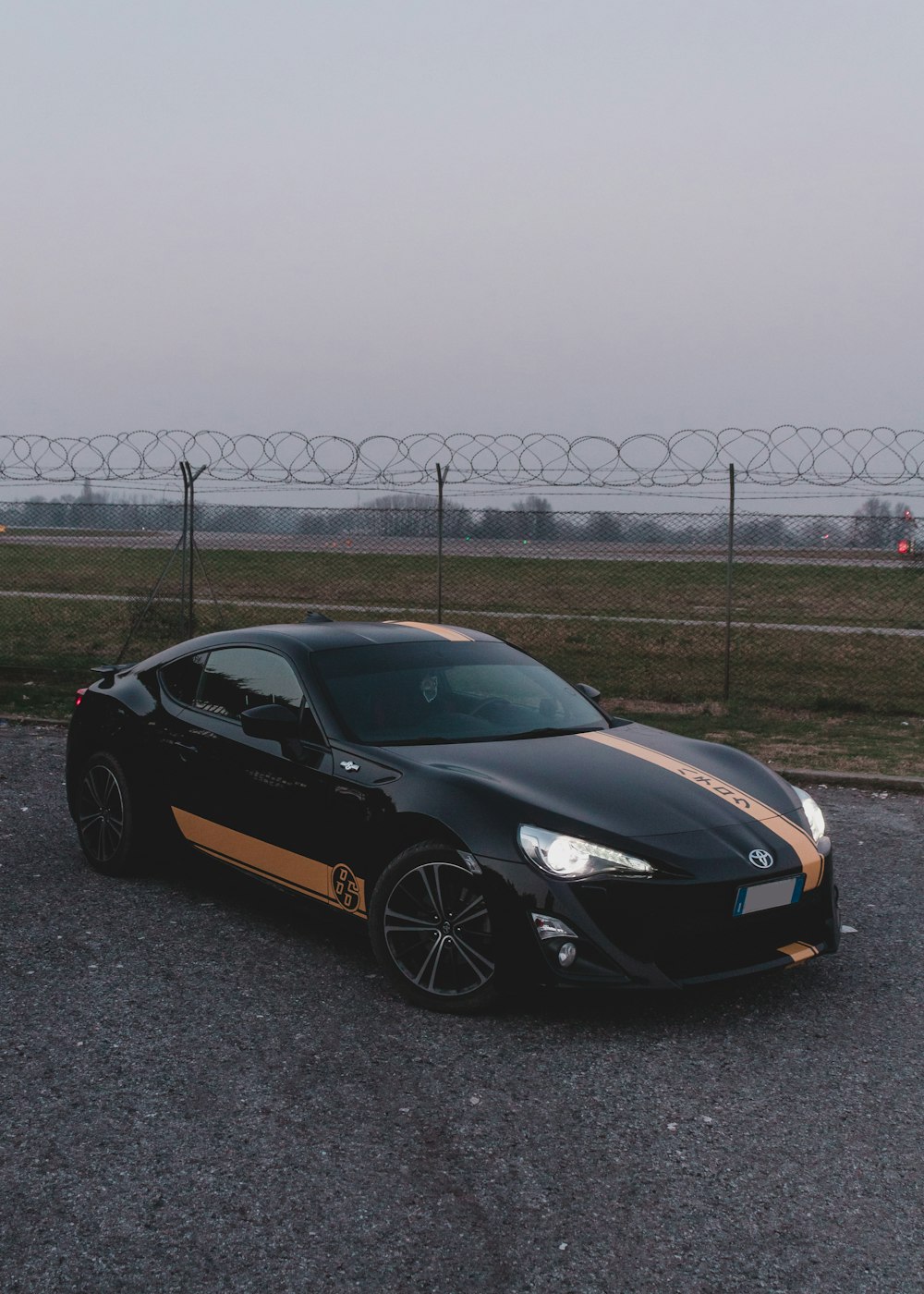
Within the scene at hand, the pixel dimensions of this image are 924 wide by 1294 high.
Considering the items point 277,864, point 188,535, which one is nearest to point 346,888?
point 277,864

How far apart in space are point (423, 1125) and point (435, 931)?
36.2 inches

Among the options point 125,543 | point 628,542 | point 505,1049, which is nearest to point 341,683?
point 505,1049

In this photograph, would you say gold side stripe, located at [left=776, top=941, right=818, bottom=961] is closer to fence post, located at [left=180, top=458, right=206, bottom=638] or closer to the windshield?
the windshield

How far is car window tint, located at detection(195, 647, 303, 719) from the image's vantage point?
5375 mm

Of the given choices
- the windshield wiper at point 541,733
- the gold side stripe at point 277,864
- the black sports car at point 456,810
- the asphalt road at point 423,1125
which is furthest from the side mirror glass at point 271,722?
the windshield wiper at point 541,733

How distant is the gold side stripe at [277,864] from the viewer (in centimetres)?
480

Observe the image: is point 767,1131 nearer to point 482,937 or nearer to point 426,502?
point 482,937

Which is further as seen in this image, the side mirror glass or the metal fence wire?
the metal fence wire

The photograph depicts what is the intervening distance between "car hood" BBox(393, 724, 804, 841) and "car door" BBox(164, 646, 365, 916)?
1.49 feet

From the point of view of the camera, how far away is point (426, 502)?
55.5ft

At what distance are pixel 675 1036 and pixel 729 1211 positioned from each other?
1130mm

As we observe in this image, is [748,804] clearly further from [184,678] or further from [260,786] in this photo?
[184,678]

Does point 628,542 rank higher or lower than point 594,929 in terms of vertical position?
higher

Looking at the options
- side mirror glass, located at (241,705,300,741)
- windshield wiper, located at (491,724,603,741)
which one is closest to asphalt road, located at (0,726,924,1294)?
side mirror glass, located at (241,705,300,741)
